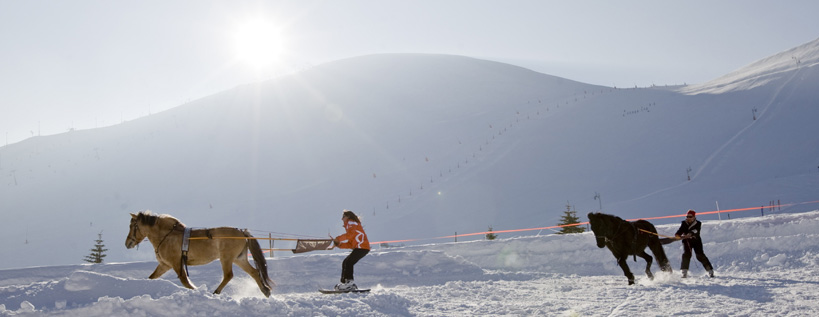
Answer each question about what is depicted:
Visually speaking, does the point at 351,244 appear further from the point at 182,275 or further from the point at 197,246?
the point at 182,275

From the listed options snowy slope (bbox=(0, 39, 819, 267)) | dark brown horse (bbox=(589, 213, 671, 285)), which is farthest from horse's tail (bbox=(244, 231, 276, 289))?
snowy slope (bbox=(0, 39, 819, 267))

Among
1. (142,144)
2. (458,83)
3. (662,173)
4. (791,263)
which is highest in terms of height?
(458,83)

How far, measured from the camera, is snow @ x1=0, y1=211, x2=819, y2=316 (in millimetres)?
7301

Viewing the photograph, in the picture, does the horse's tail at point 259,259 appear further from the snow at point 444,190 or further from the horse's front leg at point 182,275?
the horse's front leg at point 182,275

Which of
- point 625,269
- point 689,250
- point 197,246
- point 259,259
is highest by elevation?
point 197,246

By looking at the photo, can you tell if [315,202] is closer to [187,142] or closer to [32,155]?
[187,142]

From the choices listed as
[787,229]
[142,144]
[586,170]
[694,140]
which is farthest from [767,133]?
[142,144]

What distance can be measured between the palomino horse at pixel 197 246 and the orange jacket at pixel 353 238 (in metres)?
1.47

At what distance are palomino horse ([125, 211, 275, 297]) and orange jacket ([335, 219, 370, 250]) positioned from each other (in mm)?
1466

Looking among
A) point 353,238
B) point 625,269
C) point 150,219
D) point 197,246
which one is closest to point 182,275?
point 197,246

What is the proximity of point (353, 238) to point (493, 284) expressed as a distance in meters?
3.34

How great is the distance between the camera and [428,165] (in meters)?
43.8

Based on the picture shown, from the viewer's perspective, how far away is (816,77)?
43.1 metres

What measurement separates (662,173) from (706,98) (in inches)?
633
